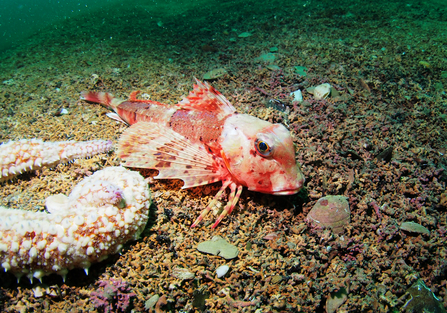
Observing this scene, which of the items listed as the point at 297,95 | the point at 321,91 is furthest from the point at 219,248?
the point at 321,91

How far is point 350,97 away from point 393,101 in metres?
0.85

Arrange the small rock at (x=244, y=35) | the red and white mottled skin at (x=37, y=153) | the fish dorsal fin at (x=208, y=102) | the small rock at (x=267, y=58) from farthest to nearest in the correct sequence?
1. the small rock at (x=244, y=35)
2. the small rock at (x=267, y=58)
3. the fish dorsal fin at (x=208, y=102)
4. the red and white mottled skin at (x=37, y=153)

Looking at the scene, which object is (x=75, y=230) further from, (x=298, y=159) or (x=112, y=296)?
(x=298, y=159)

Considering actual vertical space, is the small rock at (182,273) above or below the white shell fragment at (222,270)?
above

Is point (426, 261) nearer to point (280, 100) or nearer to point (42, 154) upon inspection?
point (280, 100)

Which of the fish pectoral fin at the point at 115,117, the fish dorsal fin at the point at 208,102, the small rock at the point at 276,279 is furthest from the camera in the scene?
the fish pectoral fin at the point at 115,117

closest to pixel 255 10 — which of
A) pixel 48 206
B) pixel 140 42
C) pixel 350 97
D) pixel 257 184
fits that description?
pixel 140 42

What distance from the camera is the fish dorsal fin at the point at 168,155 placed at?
2.98 metres

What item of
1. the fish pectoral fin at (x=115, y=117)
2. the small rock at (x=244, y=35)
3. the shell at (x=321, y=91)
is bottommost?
the shell at (x=321, y=91)

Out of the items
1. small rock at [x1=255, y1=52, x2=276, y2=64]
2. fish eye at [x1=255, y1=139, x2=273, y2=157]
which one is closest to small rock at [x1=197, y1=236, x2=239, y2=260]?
fish eye at [x1=255, y1=139, x2=273, y2=157]

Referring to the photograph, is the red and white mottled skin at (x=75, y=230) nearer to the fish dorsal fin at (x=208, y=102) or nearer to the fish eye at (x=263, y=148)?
the fish eye at (x=263, y=148)

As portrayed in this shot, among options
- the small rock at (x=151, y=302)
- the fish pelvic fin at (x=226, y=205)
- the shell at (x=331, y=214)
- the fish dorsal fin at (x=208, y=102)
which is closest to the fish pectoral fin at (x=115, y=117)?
the fish dorsal fin at (x=208, y=102)

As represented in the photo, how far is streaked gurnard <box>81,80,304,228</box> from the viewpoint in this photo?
269 cm

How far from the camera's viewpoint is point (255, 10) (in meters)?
9.83
